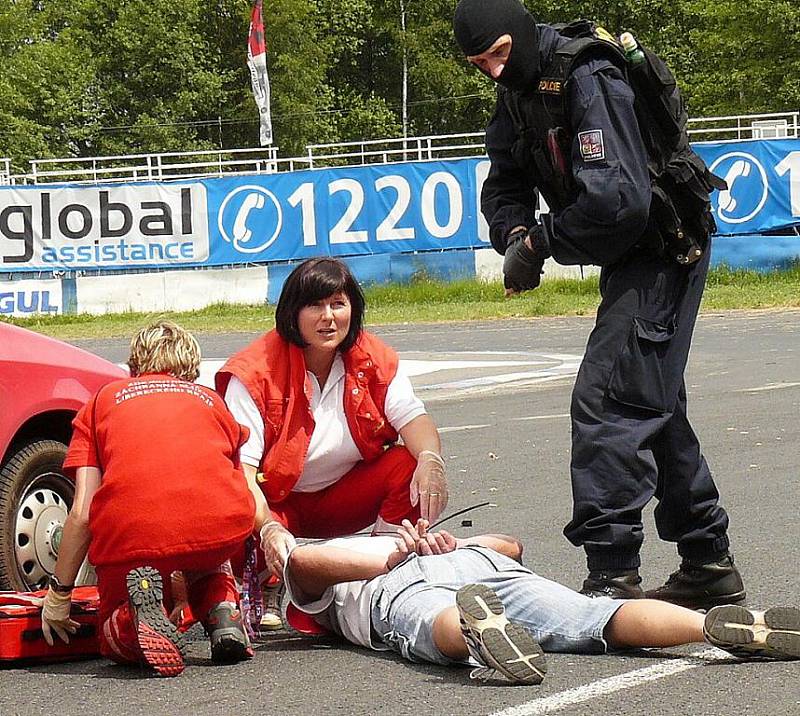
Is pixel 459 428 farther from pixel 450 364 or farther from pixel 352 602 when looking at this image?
pixel 352 602

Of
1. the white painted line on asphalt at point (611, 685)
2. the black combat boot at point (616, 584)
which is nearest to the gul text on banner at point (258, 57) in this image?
the black combat boot at point (616, 584)

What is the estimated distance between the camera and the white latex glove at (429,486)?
205 inches

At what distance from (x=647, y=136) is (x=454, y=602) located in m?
1.57

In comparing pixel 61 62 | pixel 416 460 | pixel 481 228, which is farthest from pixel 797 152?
pixel 61 62

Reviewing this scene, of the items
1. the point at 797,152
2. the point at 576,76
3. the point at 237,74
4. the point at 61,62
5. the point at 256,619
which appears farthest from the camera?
the point at 237,74

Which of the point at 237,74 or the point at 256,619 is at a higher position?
the point at 237,74

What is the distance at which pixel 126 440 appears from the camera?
472cm

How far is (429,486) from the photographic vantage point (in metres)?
5.21

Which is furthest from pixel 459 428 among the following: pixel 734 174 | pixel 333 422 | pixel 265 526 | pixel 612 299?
pixel 734 174

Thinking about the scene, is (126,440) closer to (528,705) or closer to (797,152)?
(528,705)

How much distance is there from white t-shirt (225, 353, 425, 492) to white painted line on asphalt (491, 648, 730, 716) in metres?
1.39

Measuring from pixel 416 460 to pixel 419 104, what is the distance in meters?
63.5

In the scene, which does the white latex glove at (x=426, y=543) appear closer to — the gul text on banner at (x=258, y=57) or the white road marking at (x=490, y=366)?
the white road marking at (x=490, y=366)

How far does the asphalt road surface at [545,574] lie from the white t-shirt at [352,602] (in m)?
0.06
